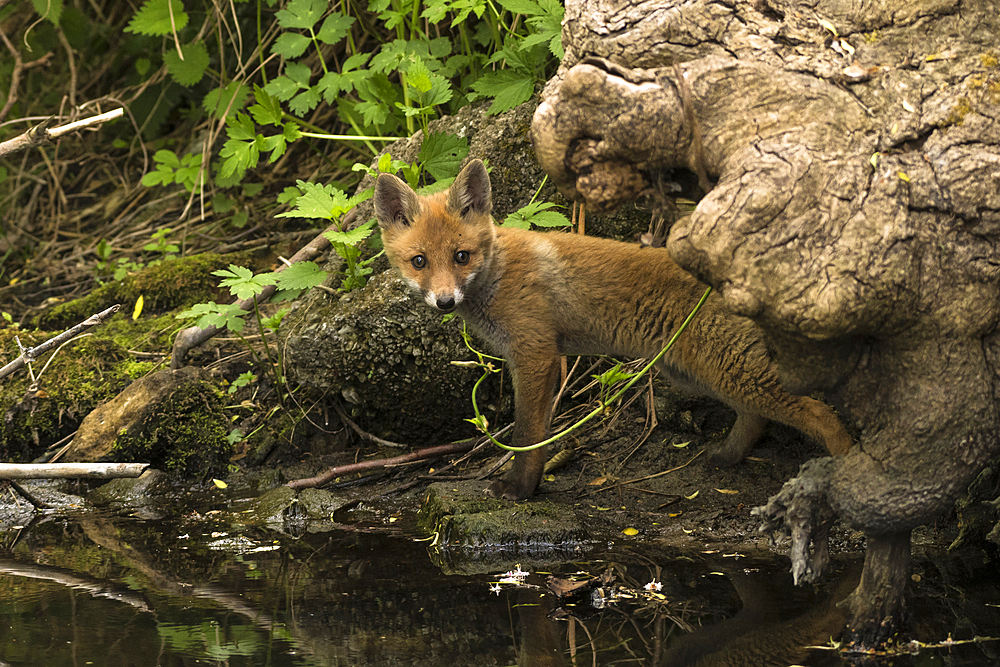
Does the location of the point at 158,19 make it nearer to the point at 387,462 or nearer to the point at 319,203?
the point at 319,203

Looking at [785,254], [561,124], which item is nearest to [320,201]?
[561,124]

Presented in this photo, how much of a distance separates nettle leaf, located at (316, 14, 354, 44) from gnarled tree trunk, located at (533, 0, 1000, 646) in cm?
334

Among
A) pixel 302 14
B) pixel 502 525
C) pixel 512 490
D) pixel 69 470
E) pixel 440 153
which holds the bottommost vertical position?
pixel 512 490

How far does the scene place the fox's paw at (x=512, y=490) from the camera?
4.27 m

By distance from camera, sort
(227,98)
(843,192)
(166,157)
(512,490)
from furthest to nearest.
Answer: (166,157) → (227,98) → (512,490) → (843,192)

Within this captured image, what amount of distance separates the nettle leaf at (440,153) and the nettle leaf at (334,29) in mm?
1304

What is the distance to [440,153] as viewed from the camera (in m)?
5.04

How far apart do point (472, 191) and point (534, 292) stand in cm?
60

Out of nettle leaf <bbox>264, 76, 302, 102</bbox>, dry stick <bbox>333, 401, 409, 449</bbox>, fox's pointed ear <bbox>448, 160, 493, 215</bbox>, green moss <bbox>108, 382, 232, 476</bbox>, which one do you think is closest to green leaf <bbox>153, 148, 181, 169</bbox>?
nettle leaf <bbox>264, 76, 302, 102</bbox>

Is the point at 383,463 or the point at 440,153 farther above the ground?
the point at 440,153

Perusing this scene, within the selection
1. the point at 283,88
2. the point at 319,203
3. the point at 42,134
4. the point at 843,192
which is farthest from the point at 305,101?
the point at 843,192

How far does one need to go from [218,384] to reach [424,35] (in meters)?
2.77

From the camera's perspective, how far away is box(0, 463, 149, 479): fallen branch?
3633 mm

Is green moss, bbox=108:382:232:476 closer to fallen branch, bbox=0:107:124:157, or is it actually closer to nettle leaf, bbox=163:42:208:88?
fallen branch, bbox=0:107:124:157
